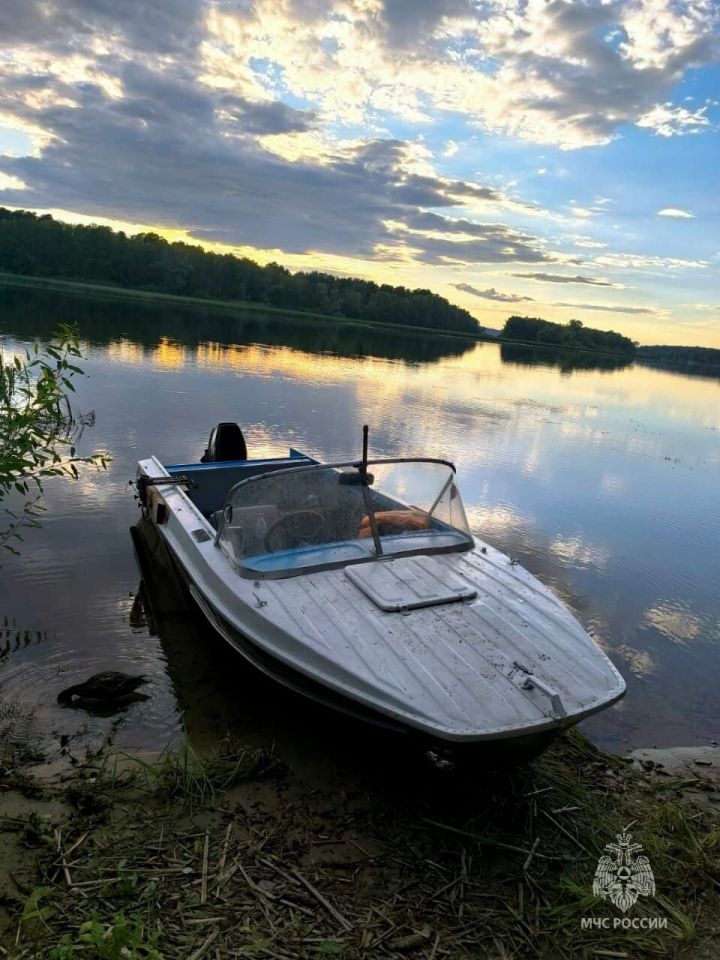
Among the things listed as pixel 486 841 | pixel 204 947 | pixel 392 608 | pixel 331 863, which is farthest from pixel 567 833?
A: pixel 204 947

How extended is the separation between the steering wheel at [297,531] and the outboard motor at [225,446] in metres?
4.22

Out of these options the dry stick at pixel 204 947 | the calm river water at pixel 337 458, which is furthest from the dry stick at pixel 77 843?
the calm river water at pixel 337 458

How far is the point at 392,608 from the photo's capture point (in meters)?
4.22

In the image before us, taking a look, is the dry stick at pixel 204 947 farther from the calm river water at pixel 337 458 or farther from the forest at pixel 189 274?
the forest at pixel 189 274

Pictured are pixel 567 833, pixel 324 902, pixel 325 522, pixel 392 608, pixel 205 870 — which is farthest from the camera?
pixel 325 522

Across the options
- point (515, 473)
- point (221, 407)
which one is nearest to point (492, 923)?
point (515, 473)

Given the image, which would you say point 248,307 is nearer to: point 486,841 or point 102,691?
point 102,691

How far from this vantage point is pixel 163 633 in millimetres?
6137

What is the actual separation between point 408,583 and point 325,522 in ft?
3.25

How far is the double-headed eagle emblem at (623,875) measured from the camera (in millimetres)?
3166

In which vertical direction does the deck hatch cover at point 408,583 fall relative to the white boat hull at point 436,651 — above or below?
above

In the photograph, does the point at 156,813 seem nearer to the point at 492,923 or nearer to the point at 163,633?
the point at 492,923

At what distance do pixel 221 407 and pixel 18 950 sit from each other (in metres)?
15.8

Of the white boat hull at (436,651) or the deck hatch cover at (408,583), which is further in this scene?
the deck hatch cover at (408,583)
